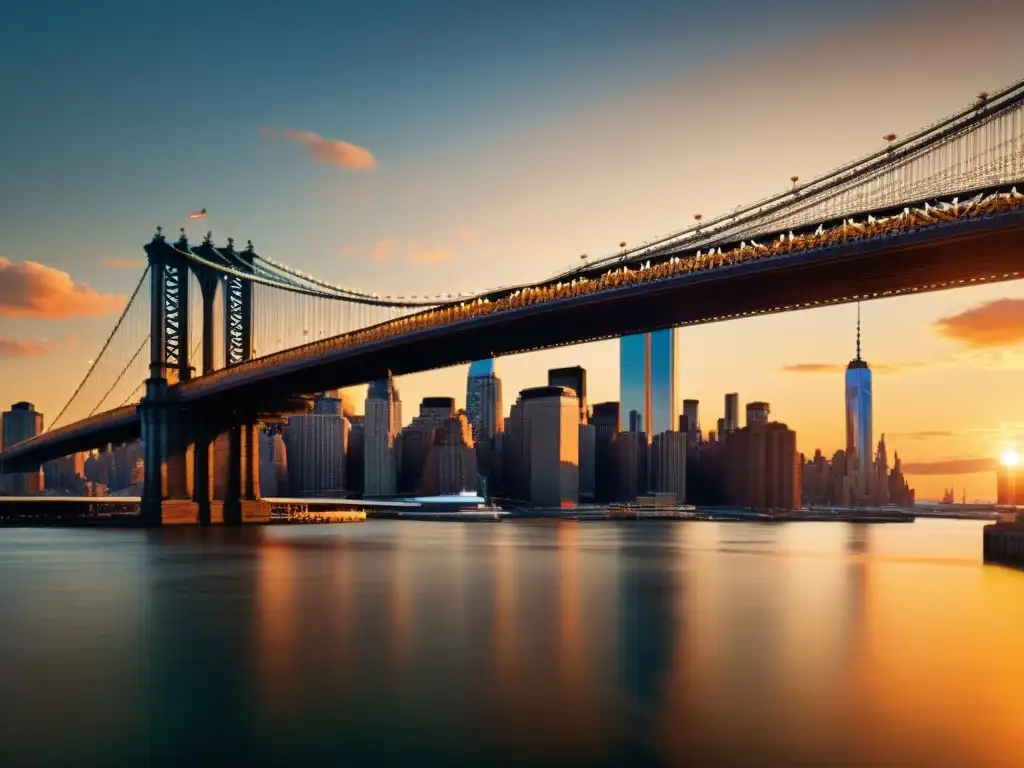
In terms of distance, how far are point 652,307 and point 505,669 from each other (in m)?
32.5

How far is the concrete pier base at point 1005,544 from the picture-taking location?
48.2 meters

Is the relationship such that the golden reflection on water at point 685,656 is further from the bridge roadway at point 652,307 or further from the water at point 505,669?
the bridge roadway at point 652,307

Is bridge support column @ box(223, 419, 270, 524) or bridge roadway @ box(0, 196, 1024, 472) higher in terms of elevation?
bridge roadway @ box(0, 196, 1024, 472)

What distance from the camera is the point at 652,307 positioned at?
4944cm

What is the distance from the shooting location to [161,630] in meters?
23.8

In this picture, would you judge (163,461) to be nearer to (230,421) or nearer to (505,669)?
(230,421)

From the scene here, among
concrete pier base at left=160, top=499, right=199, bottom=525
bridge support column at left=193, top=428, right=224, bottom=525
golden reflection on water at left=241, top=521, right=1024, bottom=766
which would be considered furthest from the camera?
bridge support column at left=193, top=428, right=224, bottom=525

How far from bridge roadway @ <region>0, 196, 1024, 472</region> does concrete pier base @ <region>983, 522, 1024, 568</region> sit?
1400 cm

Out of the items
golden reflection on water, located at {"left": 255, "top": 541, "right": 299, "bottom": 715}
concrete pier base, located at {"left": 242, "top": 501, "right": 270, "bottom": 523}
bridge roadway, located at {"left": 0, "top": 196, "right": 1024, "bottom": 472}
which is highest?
bridge roadway, located at {"left": 0, "top": 196, "right": 1024, "bottom": 472}

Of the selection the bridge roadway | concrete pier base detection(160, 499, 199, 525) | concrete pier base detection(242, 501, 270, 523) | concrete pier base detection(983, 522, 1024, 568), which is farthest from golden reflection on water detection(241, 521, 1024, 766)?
concrete pier base detection(242, 501, 270, 523)

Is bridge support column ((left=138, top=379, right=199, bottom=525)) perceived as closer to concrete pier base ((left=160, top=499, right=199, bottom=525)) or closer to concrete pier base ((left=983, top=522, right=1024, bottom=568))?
concrete pier base ((left=160, top=499, right=199, bottom=525))

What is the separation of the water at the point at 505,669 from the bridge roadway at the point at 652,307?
36.5 feet

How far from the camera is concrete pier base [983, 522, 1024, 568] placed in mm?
48188

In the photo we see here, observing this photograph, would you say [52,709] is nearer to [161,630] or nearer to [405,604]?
[161,630]
